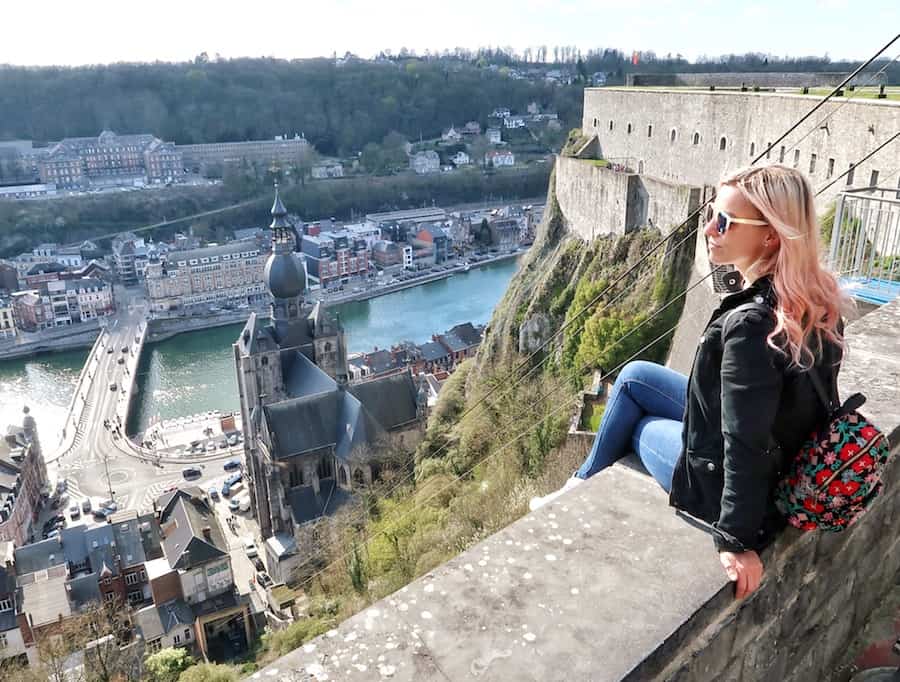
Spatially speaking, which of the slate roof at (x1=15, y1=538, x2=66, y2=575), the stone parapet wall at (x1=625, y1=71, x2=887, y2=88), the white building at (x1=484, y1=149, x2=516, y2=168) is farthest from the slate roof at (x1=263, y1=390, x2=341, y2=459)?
the white building at (x1=484, y1=149, x2=516, y2=168)

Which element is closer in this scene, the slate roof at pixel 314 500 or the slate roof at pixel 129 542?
the slate roof at pixel 314 500

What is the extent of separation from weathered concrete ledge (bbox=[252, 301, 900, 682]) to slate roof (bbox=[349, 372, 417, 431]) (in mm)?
14185

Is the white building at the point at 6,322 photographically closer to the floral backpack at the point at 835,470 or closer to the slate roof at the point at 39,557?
the slate roof at the point at 39,557

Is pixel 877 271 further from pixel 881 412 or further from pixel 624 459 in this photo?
pixel 624 459

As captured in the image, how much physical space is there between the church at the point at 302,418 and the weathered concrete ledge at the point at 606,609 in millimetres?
13472

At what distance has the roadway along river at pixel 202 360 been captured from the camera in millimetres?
28344

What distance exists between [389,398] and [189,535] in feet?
16.7

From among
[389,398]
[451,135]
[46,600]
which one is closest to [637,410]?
[389,398]

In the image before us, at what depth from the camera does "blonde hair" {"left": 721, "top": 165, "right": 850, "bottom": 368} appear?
1.29 meters

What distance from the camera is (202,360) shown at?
32656mm

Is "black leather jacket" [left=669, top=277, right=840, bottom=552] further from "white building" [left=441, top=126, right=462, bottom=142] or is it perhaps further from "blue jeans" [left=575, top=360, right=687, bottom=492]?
"white building" [left=441, top=126, right=462, bottom=142]

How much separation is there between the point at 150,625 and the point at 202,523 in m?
2.64

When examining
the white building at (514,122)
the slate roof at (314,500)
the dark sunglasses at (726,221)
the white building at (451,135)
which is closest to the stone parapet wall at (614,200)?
the slate roof at (314,500)

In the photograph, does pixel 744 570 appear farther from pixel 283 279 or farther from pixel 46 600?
pixel 283 279
